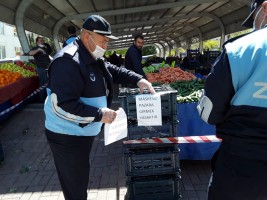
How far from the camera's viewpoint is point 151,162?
3.22 metres

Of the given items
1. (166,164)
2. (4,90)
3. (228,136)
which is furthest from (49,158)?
(228,136)

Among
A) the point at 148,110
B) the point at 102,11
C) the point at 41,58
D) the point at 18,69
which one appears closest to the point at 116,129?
the point at 148,110

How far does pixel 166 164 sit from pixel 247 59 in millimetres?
1874

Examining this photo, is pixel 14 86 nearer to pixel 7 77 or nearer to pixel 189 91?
pixel 7 77

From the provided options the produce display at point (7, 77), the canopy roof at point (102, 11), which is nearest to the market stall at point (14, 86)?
the produce display at point (7, 77)

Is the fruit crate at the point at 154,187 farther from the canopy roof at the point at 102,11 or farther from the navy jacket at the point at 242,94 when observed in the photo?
the canopy roof at the point at 102,11

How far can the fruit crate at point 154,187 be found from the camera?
10.8 ft

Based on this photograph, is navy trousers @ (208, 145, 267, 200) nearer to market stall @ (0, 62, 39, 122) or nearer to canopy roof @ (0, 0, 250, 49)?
market stall @ (0, 62, 39, 122)

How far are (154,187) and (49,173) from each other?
6.44 feet

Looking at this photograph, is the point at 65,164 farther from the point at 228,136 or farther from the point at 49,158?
the point at 49,158

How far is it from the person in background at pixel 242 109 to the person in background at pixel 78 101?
0.94 meters

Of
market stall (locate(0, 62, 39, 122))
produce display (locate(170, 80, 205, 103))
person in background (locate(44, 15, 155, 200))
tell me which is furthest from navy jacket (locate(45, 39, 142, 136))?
market stall (locate(0, 62, 39, 122))

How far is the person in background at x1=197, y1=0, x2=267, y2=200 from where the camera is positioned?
1647mm

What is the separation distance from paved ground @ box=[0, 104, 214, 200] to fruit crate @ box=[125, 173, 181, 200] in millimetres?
462
